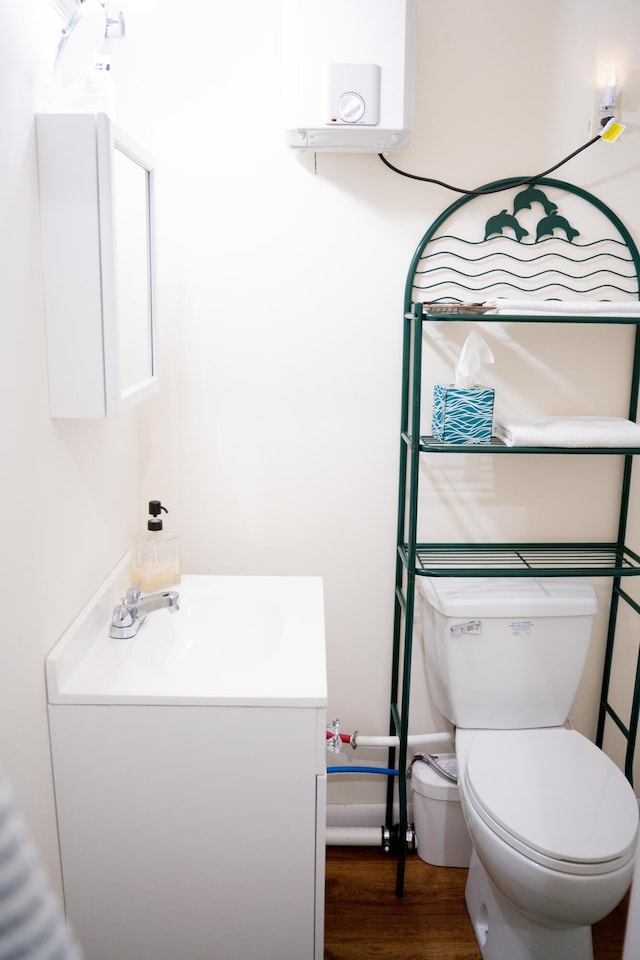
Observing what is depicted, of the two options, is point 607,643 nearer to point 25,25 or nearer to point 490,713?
point 490,713

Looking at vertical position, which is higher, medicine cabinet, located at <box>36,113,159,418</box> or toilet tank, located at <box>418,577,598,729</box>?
medicine cabinet, located at <box>36,113,159,418</box>

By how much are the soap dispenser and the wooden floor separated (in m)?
0.94

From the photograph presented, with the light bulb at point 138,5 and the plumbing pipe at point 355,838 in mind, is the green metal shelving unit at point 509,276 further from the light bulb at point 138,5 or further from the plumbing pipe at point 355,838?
the light bulb at point 138,5

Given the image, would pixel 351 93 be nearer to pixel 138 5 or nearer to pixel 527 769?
pixel 138 5

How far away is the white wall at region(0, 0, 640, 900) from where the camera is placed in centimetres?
190

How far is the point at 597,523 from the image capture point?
7.12ft

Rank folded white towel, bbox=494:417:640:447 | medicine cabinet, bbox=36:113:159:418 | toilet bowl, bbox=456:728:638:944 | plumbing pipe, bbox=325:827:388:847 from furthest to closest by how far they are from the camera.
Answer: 1. plumbing pipe, bbox=325:827:388:847
2. folded white towel, bbox=494:417:640:447
3. toilet bowl, bbox=456:728:638:944
4. medicine cabinet, bbox=36:113:159:418

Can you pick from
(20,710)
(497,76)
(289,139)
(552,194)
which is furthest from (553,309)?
(20,710)

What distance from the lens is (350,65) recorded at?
1738 mm

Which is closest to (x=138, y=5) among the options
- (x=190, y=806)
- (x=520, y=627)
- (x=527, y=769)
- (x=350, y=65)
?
(x=350, y=65)

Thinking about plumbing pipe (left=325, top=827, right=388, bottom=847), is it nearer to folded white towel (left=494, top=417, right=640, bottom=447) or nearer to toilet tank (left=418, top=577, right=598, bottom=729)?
toilet tank (left=418, top=577, right=598, bottom=729)

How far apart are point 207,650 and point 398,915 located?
0.89 meters

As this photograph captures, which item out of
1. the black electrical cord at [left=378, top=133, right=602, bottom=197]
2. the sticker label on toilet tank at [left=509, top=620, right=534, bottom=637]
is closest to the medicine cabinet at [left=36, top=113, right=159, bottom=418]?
the black electrical cord at [left=378, top=133, right=602, bottom=197]

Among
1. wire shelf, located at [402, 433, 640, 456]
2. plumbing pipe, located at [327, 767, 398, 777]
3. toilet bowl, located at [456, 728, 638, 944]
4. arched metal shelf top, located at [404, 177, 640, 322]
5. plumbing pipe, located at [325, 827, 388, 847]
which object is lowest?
plumbing pipe, located at [325, 827, 388, 847]
